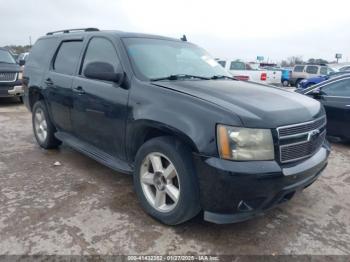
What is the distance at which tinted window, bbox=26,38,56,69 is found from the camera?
502 centimetres

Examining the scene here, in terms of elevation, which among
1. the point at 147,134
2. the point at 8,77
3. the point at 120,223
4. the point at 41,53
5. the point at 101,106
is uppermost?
the point at 41,53

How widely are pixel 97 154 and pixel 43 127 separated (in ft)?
6.16

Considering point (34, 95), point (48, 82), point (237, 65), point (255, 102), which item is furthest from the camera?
point (237, 65)

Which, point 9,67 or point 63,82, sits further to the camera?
point 9,67

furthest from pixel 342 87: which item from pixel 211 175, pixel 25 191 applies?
pixel 25 191

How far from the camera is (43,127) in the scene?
5234mm

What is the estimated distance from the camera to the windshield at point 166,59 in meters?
3.47

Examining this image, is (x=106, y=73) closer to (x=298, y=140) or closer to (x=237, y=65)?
(x=298, y=140)

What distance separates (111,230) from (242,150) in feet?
4.63

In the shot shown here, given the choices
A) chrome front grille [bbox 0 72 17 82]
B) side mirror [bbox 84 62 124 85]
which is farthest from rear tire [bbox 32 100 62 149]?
chrome front grille [bbox 0 72 17 82]

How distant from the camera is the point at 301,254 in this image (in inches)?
106

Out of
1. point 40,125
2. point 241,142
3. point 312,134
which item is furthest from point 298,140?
point 40,125

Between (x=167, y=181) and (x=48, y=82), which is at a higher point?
(x=48, y=82)

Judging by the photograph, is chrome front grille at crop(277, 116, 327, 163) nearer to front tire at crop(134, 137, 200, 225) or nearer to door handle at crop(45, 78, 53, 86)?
front tire at crop(134, 137, 200, 225)
